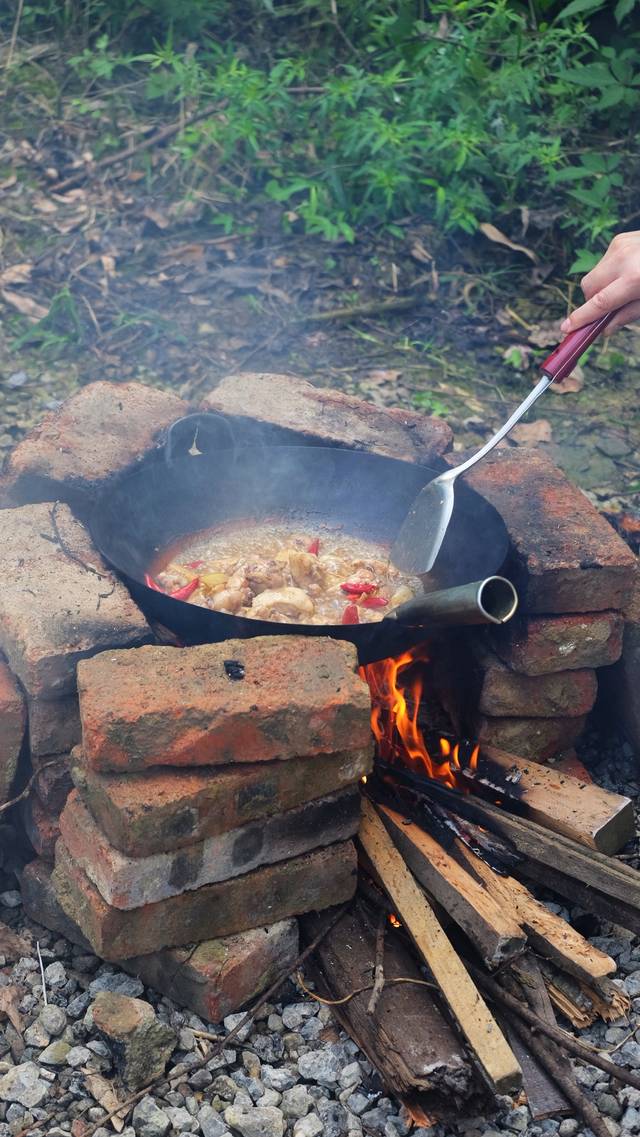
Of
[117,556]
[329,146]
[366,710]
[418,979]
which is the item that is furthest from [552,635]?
[329,146]

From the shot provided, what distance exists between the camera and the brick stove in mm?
2541

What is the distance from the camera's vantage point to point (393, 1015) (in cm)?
262

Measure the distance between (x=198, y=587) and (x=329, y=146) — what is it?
435 cm

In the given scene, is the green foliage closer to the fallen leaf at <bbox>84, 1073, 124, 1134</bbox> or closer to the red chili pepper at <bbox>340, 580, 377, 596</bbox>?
the red chili pepper at <bbox>340, 580, 377, 596</bbox>

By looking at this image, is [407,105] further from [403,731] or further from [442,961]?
[442,961]

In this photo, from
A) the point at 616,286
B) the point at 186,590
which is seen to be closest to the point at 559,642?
the point at 616,286

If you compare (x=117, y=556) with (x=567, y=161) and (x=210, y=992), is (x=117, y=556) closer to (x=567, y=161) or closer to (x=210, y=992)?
(x=210, y=992)

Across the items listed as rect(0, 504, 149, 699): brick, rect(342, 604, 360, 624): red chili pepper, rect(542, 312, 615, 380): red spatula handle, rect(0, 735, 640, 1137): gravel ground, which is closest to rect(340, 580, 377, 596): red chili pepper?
rect(342, 604, 360, 624): red chili pepper

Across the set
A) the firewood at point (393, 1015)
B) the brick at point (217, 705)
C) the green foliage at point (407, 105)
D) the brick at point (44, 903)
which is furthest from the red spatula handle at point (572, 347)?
the green foliage at point (407, 105)

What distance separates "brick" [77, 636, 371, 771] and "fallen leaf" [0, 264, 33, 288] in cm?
416

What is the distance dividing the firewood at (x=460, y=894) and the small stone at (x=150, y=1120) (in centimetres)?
89

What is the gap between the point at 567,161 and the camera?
6816 millimetres

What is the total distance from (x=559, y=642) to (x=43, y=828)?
174 cm

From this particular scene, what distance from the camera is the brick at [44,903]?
293cm
